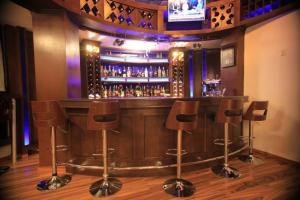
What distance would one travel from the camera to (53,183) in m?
2.45

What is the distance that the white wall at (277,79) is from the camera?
119 inches

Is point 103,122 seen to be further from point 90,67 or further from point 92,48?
point 92,48

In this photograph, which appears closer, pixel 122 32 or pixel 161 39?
pixel 122 32

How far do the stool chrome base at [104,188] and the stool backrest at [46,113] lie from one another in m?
1.04

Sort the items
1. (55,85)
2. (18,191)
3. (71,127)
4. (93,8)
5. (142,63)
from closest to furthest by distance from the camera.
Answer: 1. (18,191)
2. (71,127)
3. (55,85)
4. (93,8)
5. (142,63)

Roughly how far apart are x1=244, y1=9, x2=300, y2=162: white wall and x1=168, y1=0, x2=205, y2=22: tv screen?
3.99 feet

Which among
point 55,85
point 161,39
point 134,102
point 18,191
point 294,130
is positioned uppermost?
point 161,39

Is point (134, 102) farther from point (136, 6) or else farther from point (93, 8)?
point (136, 6)

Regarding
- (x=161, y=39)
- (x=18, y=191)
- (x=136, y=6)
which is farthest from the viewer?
(x=161, y=39)

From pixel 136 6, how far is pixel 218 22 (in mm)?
1925

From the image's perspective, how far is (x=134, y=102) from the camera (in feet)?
8.30

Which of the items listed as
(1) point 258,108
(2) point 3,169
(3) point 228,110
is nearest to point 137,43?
(3) point 228,110

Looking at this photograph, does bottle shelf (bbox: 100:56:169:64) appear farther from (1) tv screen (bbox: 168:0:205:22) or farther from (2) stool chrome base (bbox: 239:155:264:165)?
(2) stool chrome base (bbox: 239:155:264:165)

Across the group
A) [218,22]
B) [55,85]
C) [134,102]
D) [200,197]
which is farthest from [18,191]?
[218,22]
